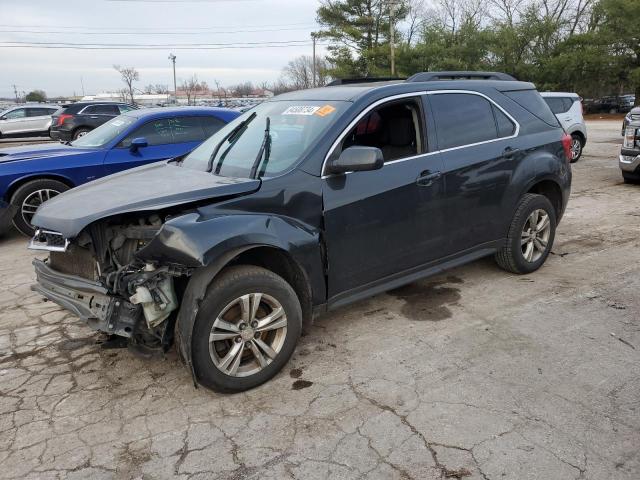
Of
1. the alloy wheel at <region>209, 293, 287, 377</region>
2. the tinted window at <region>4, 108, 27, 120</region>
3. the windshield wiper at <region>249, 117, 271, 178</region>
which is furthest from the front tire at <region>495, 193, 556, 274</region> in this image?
the tinted window at <region>4, 108, 27, 120</region>

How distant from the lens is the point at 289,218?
3275 millimetres

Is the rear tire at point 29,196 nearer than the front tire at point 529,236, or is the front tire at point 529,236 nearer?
the front tire at point 529,236

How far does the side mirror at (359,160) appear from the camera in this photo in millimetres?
3324

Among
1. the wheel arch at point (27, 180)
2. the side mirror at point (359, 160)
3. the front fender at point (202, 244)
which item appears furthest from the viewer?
the wheel arch at point (27, 180)

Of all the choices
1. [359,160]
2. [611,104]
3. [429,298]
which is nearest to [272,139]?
[359,160]

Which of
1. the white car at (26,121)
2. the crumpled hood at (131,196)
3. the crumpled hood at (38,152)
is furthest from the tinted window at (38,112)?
the crumpled hood at (131,196)

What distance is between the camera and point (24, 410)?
304 centimetres

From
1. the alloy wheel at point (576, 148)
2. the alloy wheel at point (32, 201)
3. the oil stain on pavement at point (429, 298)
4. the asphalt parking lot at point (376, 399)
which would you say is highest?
the alloy wheel at point (576, 148)

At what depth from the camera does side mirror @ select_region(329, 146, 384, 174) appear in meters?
3.32

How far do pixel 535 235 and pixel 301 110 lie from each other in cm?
262

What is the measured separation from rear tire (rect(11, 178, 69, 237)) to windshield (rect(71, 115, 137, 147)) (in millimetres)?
878

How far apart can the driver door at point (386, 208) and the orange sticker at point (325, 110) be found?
8.4 inches

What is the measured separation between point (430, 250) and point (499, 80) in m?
1.94

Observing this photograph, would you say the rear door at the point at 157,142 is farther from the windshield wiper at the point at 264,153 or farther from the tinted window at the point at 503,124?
the tinted window at the point at 503,124
